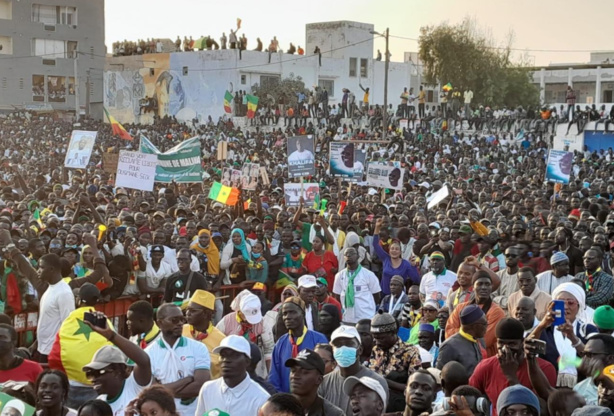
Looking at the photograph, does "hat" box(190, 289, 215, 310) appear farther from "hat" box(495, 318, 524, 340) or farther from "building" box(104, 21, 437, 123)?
"building" box(104, 21, 437, 123)

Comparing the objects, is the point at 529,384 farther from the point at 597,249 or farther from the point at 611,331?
the point at 597,249

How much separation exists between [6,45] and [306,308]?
50278 mm

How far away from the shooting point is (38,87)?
54.3 meters

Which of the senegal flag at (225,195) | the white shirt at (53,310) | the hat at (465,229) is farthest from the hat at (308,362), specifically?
the senegal flag at (225,195)

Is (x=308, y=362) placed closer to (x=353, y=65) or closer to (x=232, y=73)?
(x=232, y=73)

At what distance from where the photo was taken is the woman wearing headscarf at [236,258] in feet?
36.3

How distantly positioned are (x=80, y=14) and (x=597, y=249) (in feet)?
172

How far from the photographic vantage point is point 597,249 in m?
9.08

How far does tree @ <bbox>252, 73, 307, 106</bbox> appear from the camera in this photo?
45.3m

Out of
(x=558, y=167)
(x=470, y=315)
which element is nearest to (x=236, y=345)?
(x=470, y=315)

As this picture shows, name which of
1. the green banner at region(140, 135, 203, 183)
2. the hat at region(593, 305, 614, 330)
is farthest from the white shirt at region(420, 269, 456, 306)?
the green banner at region(140, 135, 203, 183)

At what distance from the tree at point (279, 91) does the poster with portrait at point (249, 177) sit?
26.9m

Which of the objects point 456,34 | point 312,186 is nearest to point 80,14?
point 456,34

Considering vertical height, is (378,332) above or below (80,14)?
below
